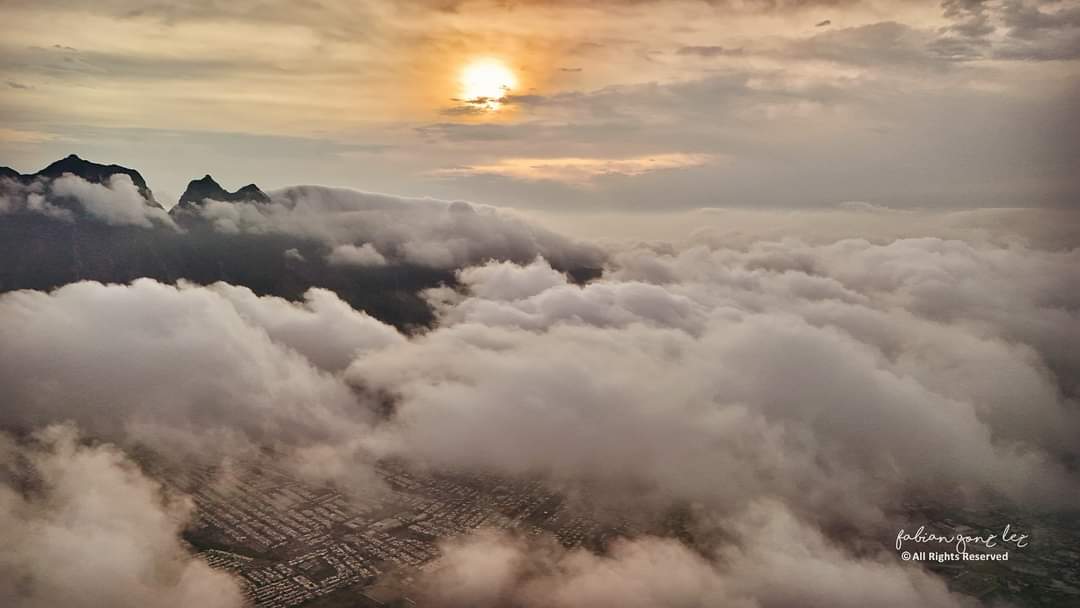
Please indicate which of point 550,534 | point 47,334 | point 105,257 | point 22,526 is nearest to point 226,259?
point 105,257
